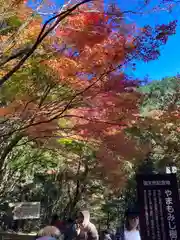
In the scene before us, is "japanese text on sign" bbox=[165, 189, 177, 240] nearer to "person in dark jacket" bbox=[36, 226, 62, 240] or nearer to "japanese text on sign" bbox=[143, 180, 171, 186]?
"japanese text on sign" bbox=[143, 180, 171, 186]

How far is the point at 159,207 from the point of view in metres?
5.99

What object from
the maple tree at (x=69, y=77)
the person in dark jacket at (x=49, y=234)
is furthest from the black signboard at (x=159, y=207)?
the person in dark jacket at (x=49, y=234)

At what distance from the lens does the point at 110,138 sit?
23.7ft

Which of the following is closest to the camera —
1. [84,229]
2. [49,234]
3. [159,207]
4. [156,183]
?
[49,234]

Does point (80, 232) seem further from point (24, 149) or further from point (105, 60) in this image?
point (24, 149)

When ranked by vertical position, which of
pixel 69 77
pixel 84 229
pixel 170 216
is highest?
pixel 69 77

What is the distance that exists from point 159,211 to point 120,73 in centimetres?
292

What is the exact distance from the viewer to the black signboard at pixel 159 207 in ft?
18.9

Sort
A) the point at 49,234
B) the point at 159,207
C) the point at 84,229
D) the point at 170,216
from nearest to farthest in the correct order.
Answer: the point at 49,234 < the point at 84,229 < the point at 170,216 < the point at 159,207

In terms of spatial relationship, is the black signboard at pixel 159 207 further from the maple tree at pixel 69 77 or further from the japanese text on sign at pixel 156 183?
the maple tree at pixel 69 77

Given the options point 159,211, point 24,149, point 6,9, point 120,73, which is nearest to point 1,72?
point 6,9

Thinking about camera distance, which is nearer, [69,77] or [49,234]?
[49,234]

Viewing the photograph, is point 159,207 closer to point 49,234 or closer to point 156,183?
point 156,183

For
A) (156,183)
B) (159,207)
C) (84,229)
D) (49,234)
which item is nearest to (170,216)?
(159,207)
